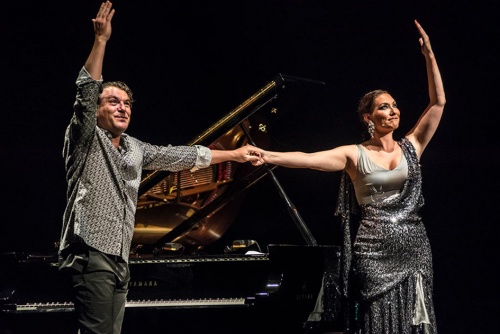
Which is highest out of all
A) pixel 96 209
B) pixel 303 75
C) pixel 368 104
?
pixel 303 75

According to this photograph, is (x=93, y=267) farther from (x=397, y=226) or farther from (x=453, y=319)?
(x=453, y=319)

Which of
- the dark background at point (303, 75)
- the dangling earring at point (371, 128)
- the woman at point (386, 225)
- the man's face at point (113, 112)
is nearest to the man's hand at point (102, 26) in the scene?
the man's face at point (113, 112)

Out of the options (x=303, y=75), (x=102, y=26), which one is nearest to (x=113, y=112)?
(x=102, y=26)

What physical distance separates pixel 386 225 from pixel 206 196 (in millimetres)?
1538

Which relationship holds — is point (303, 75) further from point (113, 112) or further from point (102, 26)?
point (102, 26)

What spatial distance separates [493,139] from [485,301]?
1143mm

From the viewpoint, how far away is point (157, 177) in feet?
11.0

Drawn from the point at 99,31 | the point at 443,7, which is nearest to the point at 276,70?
the point at 443,7

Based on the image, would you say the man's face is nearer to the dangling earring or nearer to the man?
the man

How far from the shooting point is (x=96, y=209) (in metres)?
2.25

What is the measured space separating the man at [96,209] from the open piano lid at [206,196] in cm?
121

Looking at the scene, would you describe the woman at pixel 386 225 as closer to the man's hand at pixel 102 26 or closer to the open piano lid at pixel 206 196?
the open piano lid at pixel 206 196

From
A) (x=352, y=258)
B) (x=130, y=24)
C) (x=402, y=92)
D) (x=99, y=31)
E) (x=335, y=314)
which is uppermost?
(x=130, y=24)

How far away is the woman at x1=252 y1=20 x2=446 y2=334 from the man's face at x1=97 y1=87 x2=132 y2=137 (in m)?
0.78
